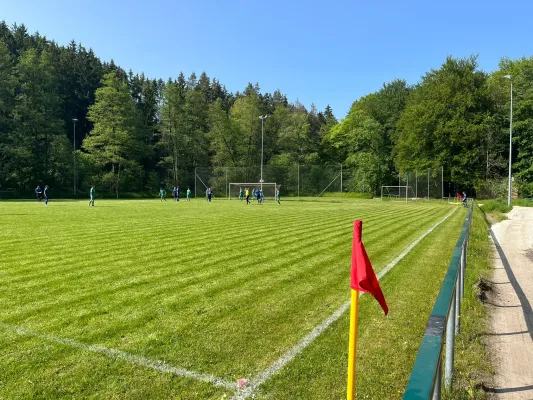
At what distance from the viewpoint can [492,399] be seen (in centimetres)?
311

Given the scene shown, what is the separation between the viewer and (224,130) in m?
67.9

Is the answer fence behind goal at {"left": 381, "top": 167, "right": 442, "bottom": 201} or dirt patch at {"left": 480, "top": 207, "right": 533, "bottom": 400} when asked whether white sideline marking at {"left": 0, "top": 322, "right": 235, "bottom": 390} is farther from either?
fence behind goal at {"left": 381, "top": 167, "right": 442, "bottom": 201}

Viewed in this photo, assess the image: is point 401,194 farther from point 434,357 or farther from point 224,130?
point 434,357

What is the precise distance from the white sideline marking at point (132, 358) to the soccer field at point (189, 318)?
2 cm

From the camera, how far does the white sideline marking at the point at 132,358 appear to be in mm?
3236

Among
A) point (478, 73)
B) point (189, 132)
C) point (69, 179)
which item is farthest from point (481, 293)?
point (189, 132)

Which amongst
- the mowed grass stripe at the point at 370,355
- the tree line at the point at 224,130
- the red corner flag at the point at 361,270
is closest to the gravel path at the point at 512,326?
the mowed grass stripe at the point at 370,355

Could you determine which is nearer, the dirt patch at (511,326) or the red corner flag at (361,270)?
the red corner flag at (361,270)

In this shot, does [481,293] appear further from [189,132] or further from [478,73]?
[189,132]

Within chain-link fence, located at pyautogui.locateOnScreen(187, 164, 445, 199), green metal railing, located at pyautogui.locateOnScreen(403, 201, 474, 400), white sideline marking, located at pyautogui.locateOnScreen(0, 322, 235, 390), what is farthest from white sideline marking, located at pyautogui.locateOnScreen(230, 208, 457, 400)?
chain-link fence, located at pyautogui.locateOnScreen(187, 164, 445, 199)

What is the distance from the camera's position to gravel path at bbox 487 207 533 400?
3.39 meters

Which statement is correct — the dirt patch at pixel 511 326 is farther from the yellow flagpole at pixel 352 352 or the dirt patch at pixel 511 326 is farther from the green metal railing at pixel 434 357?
the yellow flagpole at pixel 352 352

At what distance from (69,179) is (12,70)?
18081mm

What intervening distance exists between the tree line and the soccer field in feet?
163
